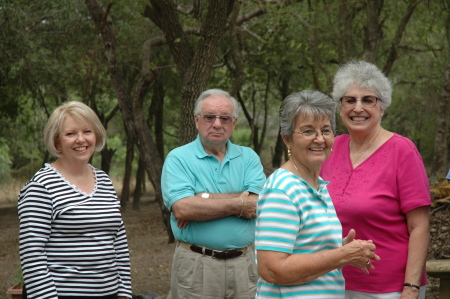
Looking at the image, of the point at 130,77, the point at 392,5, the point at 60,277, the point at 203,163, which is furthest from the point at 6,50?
the point at 60,277

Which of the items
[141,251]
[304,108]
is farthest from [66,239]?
[141,251]

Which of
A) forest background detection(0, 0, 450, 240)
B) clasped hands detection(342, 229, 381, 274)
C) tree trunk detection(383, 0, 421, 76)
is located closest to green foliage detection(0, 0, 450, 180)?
forest background detection(0, 0, 450, 240)

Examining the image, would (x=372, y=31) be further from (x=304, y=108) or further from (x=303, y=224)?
(x=303, y=224)

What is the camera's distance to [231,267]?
399cm

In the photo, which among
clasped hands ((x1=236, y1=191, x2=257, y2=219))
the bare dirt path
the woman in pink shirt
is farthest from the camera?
the bare dirt path

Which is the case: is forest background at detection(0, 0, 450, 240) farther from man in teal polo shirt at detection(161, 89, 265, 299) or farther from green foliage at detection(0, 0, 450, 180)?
man in teal polo shirt at detection(161, 89, 265, 299)

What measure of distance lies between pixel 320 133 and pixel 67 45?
1363 cm

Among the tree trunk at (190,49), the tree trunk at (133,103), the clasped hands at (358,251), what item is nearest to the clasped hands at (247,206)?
the clasped hands at (358,251)

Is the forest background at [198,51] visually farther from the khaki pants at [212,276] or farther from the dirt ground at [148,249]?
the khaki pants at [212,276]

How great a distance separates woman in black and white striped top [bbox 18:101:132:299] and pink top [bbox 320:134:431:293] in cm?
129

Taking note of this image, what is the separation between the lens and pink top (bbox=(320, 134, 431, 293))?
10.4ft

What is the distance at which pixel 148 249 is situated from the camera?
12461 millimetres

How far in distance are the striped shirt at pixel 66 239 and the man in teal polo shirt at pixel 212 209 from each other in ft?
2.42

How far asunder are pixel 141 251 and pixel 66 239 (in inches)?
371
